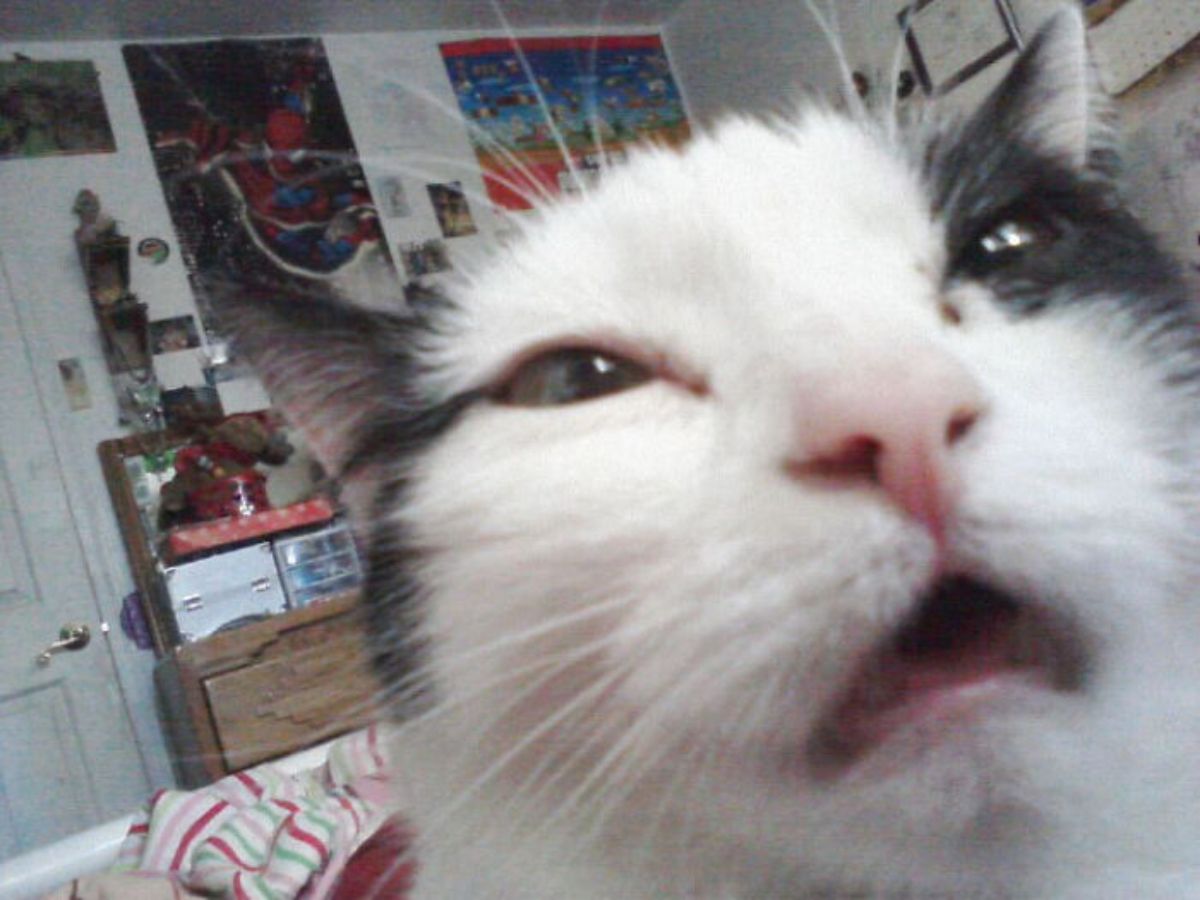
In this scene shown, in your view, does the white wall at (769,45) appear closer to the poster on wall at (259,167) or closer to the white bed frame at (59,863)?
the poster on wall at (259,167)

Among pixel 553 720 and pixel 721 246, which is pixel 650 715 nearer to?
pixel 553 720

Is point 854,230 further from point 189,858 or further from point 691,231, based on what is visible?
point 189,858

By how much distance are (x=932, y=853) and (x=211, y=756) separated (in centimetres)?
143

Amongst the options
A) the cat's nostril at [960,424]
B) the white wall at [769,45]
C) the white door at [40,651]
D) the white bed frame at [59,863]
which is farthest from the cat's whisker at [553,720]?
the white door at [40,651]

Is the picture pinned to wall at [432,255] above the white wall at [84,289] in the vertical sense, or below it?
below

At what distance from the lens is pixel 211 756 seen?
1.45m

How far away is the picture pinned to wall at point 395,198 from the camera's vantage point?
3.22 feet

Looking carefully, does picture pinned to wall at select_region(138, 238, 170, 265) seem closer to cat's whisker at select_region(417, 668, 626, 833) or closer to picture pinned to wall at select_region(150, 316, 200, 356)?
picture pinned to wall at select_region(150, 316, 200, 356)

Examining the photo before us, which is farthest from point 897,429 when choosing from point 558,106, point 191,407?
point 191,407

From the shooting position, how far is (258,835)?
104cm

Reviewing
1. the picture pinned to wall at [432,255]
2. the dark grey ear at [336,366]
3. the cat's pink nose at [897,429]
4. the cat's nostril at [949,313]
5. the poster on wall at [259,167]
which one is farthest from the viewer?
the poster on wall at [259,167]

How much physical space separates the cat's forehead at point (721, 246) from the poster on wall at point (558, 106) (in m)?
0.08

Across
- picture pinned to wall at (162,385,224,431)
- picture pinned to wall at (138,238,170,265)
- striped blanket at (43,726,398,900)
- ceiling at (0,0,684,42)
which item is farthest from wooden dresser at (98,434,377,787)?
ceiling at (0,0,684,42)

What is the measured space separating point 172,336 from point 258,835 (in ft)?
3.84
